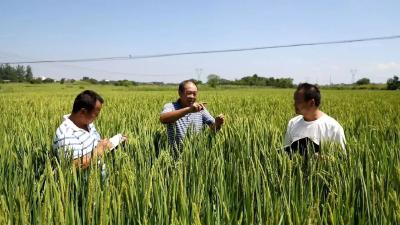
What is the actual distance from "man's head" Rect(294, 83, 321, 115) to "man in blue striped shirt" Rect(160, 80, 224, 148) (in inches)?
34.0

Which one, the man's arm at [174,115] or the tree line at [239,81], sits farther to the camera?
the tree line at [239,81]

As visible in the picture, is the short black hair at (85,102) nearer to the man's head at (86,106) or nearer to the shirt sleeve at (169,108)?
the man's head at (86,106)

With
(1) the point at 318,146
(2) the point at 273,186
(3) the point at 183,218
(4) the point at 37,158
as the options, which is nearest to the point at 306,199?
(2) the point at 273,186

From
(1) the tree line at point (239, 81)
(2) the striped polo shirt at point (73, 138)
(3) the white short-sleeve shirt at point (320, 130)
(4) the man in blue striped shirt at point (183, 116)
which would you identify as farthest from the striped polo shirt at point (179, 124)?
(1) the tree line at point (239, 81)

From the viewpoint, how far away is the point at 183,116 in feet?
10.7

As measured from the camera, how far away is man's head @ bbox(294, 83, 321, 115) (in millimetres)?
2523

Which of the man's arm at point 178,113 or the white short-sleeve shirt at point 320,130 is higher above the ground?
the man's arm at point 178,113

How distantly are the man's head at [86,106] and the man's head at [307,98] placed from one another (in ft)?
4.44

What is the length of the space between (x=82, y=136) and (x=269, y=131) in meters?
1.58

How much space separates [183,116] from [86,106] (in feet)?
3.55

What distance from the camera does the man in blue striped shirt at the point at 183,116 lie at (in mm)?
3209

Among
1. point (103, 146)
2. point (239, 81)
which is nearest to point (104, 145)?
point (103, 146)

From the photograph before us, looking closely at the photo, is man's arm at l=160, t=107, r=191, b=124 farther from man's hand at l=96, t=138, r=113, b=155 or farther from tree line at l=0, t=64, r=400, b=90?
tree line at l=0, t=64, r=400, b=90

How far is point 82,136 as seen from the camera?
234cm
